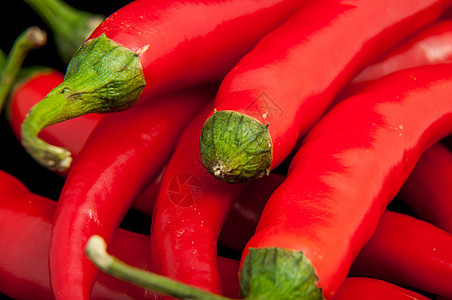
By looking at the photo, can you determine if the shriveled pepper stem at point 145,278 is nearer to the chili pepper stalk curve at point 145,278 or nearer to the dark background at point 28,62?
the chili pepper stalk curve at point 145,278

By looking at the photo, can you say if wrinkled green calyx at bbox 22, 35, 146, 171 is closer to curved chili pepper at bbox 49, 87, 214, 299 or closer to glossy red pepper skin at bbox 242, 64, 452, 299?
curved chili pepper at bbox 49, 87, 214, 299

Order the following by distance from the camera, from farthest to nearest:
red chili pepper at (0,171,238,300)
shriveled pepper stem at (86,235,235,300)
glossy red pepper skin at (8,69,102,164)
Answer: glossy red pepper skin at (8,69,102,164), red chili pepper at (0,171,238,300), shriveled pepper stem at (86,235,235,300)

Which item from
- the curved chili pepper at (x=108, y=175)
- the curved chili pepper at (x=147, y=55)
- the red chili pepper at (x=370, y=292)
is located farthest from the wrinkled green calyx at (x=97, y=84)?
the red chili pepper at (x=370, y=292)

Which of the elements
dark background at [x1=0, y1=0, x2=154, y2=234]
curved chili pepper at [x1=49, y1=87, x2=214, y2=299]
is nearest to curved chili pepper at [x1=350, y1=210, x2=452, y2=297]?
curved chili pepper at [x1=49, y1=87, x2=214, y2=299]

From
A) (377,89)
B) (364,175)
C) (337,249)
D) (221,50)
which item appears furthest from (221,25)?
(337,249)

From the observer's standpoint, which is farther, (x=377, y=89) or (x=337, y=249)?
(x=377, y=89)

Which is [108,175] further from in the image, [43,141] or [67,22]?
[67,22]

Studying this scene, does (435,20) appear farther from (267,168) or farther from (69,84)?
(69,84)
